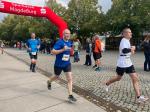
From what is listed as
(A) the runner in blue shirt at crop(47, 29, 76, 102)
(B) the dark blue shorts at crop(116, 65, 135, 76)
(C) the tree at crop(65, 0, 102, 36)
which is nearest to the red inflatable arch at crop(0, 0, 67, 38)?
(A) the runner in blue shirt at crop(47, 29, 76, 102)

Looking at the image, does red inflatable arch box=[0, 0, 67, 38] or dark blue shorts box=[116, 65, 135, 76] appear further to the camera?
red inflatable arch box=[0, 0, 67, 38]

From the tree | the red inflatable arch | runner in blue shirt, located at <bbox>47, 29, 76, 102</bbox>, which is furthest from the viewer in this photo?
the tree

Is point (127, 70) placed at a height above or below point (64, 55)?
below

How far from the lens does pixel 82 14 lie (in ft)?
212

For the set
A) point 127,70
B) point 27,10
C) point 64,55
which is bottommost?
point 127,70

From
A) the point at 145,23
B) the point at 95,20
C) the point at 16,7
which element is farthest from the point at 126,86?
the point at 95,20

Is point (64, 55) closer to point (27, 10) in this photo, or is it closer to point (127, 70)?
point (127, 70)

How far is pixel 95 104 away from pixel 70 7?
190 feet

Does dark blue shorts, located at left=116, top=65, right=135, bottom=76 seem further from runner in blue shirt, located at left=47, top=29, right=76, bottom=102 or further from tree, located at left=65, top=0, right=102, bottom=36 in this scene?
tree, located at left=65, top=0, right=102, bottom=36

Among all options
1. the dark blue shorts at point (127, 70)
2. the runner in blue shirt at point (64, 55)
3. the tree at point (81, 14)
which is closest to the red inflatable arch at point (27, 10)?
the runner in blue shirt at point (64, 55)

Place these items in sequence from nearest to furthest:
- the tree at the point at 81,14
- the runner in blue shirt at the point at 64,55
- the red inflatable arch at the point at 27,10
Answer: the runner in blue shirt at the point at 64,55, the red inflatable arch at the point at 27,10, the tree at the point at 81,14

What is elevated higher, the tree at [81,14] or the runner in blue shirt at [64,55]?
the tree at [81,14]

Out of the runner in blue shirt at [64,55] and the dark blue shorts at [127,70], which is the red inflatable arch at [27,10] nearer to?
the runner in blue shirt at [64,55]

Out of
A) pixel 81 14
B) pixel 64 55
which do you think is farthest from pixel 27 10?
pixel 81 14
